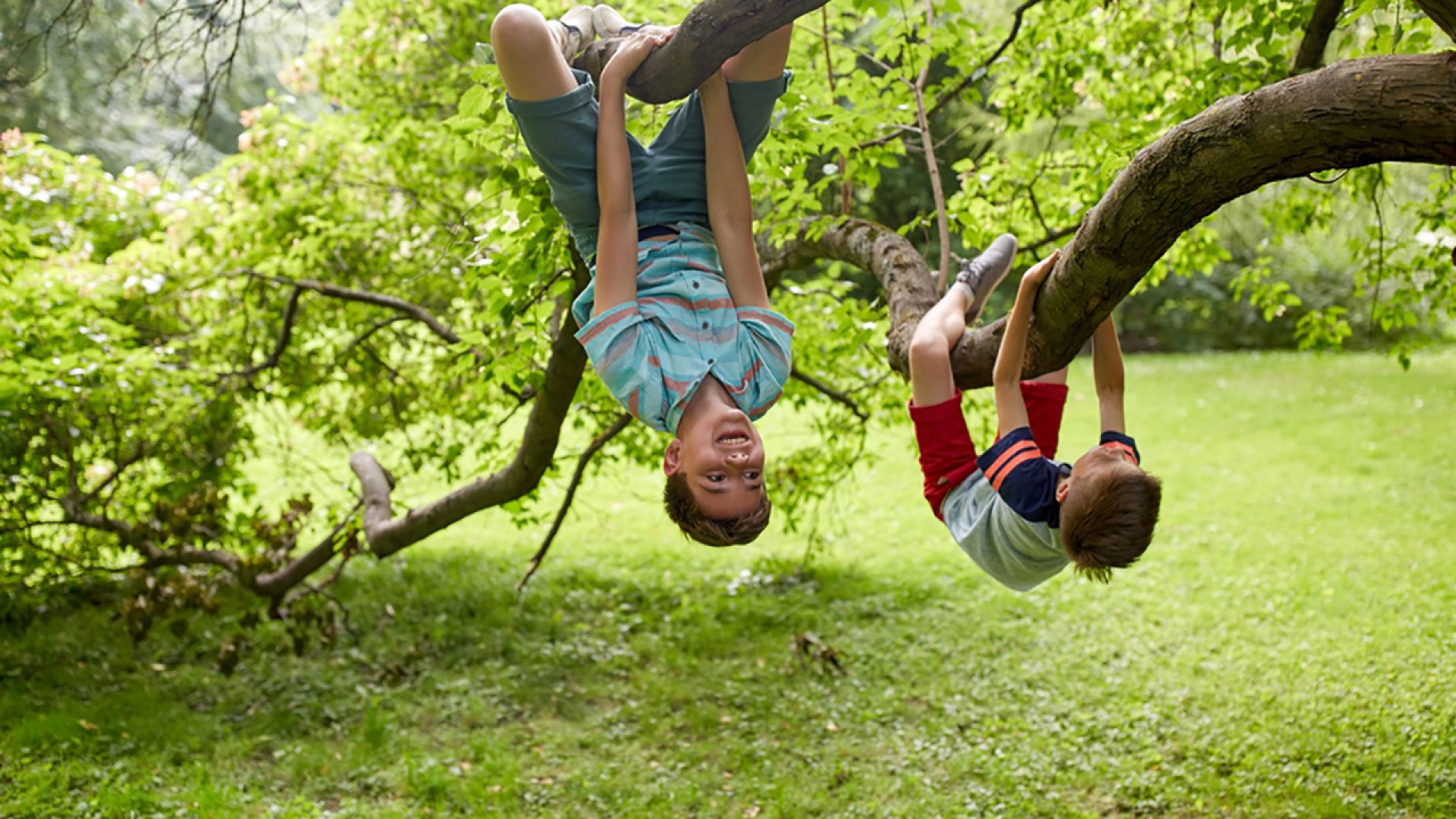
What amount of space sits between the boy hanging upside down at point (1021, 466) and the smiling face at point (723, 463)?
0.55 metres

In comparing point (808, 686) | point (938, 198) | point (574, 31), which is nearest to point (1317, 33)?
point (938, 198)

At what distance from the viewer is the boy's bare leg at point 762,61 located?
2.47 m

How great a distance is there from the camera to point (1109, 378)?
9.40ft

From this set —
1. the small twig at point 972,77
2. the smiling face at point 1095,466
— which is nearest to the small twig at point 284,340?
the small twig at point 972,77

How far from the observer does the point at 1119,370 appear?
2.83m

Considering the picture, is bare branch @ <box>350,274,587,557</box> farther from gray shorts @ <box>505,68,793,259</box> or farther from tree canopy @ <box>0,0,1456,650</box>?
gray shorts @ <box>505,68,793,259</box>

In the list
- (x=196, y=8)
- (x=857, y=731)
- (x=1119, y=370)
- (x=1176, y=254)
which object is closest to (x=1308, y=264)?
(x=1176, y=254)

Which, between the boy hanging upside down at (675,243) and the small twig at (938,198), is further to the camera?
the small twig at (938,198)

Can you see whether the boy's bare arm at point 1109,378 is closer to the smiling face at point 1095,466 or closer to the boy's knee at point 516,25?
the smiling face at point 1095,466

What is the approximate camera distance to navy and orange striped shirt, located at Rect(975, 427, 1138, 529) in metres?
2.61

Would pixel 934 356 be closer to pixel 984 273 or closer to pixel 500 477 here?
pixel 984 273

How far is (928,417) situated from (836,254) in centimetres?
130

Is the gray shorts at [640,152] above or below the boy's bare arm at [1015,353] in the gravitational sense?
above

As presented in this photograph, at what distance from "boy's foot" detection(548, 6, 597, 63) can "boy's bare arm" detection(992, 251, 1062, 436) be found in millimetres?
1277
